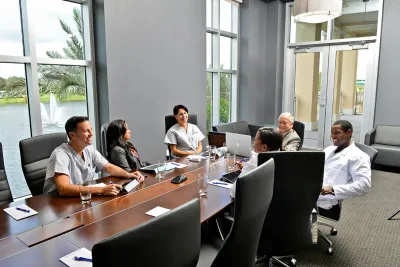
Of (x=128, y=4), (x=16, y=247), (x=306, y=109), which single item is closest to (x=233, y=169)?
(x=16, y=247)

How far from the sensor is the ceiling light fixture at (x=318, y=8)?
10.1ft

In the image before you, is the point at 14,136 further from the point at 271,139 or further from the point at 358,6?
the point at 358,6

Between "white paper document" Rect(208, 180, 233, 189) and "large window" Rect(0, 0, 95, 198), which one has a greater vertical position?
"large window" Rect(0, 0, 95, 198)

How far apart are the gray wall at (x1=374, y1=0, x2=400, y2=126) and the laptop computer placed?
13.2 ft

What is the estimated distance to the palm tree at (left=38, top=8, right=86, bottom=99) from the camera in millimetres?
3460

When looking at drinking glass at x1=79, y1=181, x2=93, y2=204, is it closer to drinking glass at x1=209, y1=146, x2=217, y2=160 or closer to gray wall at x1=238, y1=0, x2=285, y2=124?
drinking glass at x1=209, y1=146, x2=217, y2=160

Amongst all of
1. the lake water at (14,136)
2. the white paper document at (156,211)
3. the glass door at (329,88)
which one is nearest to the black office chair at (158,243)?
the white paper document at (156,211)

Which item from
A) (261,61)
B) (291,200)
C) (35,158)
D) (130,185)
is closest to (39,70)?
(35,158)

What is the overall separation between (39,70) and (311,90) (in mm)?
5236

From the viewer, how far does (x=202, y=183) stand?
2.24 metres

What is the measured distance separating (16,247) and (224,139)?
7.30 feet

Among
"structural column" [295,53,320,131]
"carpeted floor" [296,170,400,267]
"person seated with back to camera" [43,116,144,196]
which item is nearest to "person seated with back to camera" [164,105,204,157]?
"person seated with back to camera" [43,116,144,196]

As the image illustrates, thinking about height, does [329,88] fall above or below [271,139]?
above

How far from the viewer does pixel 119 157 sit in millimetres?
2623
